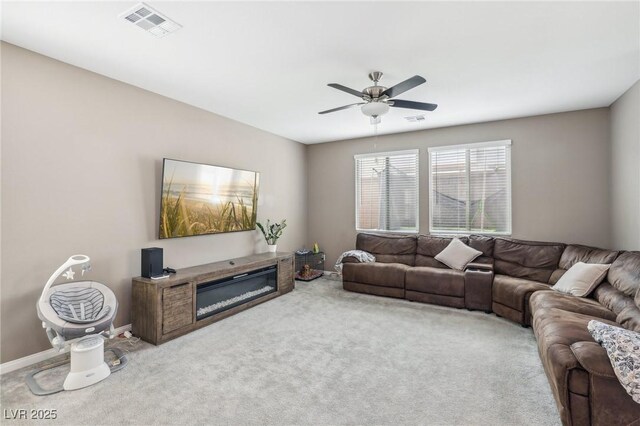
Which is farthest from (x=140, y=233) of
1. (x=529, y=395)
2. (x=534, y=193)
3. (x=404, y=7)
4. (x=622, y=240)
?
→ (x=622, y=240)

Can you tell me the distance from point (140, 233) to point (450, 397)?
351 cm

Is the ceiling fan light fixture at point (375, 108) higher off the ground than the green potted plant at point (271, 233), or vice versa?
the ceiling fan light fixture at point (375, 108)

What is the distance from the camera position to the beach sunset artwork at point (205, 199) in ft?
12.4

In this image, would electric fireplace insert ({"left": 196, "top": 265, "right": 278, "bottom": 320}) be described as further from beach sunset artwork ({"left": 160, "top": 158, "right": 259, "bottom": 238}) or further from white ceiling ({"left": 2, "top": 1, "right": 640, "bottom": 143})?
white ceiling ({"left": 2, "top": 1, "right": 640, "bottom": 143})

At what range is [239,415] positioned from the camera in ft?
6.92

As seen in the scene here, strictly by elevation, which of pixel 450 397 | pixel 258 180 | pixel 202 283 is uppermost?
pixel 258 180

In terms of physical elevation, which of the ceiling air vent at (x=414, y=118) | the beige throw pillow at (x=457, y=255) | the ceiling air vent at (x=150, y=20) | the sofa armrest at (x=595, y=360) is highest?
the ceiling air vent at (x=414, y=118)

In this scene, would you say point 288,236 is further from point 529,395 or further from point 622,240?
point 622,240

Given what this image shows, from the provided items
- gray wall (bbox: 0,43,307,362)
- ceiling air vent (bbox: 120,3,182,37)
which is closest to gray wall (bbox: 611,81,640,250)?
ceiling air vent (bbox: 120,3,182,37)

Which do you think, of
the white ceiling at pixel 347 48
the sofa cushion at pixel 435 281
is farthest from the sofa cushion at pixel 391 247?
the white ceiling at pixel 347 48

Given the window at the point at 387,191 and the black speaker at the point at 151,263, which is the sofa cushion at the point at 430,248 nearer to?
the window at the point at 387,191

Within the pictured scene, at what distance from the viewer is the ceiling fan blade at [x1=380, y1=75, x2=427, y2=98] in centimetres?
261

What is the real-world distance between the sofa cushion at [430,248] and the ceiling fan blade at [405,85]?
2.91 meters

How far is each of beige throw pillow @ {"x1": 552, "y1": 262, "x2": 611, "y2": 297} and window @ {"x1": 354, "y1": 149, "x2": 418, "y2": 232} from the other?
94.0 inches
